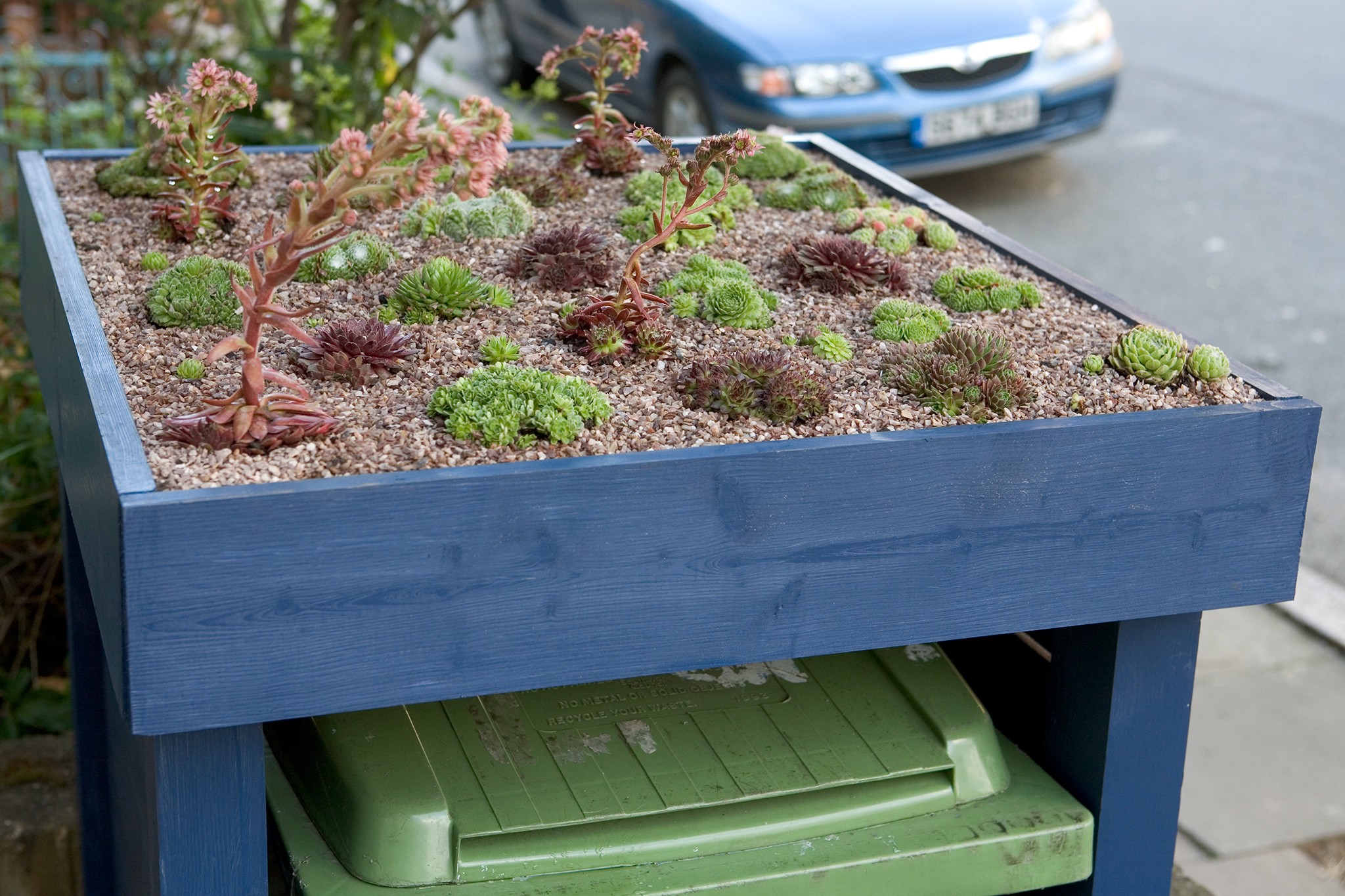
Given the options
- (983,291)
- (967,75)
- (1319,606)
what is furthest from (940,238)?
(967,75)

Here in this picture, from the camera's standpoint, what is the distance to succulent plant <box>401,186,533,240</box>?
2180 mm

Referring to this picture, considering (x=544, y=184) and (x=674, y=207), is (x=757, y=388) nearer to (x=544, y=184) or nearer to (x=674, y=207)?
(x=674, y=207)

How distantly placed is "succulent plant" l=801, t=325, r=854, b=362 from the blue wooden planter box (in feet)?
1.06

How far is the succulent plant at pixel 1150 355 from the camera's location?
1.69 metres

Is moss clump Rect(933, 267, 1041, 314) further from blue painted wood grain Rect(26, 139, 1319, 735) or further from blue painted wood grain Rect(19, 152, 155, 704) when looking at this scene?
blue painted wood grain Rect(19, 152, 155, 704)

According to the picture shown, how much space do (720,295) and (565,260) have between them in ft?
0.79

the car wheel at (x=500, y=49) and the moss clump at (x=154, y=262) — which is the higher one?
the moss clump at (x=154, y=262)

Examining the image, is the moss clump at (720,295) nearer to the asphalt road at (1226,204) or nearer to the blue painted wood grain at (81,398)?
the blue painted wood grain at (81,398)

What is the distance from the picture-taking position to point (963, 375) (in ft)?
5.25

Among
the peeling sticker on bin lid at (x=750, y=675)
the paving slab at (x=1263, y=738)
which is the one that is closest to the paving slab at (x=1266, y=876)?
the paving slab at (x=1263, y=738)

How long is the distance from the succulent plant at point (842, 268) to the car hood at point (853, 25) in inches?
145

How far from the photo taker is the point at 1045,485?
1494 mm

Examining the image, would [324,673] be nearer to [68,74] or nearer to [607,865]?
[607,865]

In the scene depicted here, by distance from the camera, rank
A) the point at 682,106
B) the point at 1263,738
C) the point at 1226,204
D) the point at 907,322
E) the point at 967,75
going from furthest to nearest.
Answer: the point at 1226,204 → the point at 682,106 → the point at 967,75 → the point at 1263,738 → the point at 907,322
